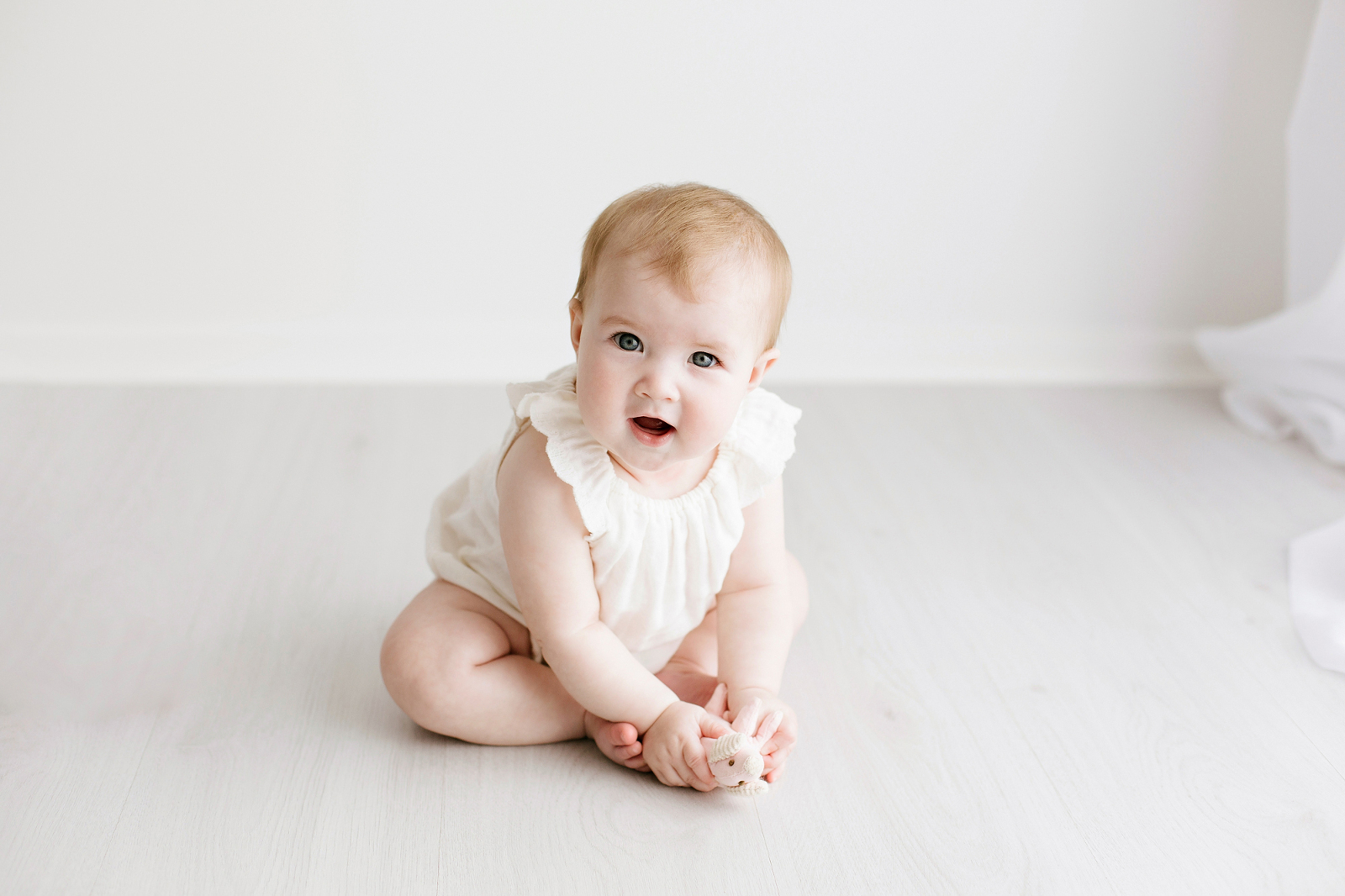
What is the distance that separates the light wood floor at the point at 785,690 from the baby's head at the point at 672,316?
1.04 feet

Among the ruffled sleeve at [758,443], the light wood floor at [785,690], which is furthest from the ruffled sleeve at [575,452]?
the light wood floor at [785,690]

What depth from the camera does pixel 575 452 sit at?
0.91 m

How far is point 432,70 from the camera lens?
1705 mm

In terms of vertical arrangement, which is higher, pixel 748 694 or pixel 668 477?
pixel 668 477

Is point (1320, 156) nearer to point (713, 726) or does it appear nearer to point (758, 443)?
point (758, 443)

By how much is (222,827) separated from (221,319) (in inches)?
42.3

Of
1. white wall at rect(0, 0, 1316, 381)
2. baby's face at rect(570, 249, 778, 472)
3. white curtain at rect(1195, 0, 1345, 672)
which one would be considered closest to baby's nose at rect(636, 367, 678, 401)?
baby's face at rect(570, 249, 778, 472)

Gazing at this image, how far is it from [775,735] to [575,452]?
28cm

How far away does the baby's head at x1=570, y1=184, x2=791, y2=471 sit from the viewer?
837 mm

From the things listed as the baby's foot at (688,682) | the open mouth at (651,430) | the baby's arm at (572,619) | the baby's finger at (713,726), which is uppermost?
the open mouth at (651,430)

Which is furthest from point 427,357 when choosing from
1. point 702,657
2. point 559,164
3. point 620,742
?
point 620,742

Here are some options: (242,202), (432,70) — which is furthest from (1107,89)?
(242,202)

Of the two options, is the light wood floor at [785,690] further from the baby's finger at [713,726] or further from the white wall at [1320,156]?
the white wall at [1320,156]

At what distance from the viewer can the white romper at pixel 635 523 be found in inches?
36.0
